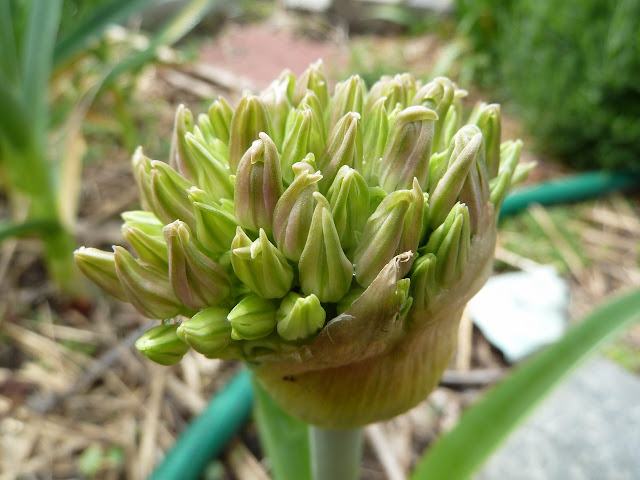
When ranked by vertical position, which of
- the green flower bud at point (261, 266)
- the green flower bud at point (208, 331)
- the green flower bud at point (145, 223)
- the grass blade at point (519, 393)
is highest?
the green flower bud at point (261, 266)

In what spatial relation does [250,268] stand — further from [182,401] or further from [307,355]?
[182,401]

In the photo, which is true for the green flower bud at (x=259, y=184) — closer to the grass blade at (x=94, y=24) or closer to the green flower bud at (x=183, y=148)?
the green flower bud at (x=183, y=148)

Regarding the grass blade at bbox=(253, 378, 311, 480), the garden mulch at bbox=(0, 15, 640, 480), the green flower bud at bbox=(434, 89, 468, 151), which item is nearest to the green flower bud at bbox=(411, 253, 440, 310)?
the green flower bud at bbox=(434, 89, 468, 151)

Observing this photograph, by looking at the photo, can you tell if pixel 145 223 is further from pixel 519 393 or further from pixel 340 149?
pixel 519 393

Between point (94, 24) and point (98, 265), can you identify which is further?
point (94, 24)

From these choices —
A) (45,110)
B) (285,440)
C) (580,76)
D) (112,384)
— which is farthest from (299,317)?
(580,76)

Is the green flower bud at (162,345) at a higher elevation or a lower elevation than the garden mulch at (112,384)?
higher

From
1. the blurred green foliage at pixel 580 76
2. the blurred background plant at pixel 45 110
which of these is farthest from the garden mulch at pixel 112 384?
the blurred green foliage at pixel 580 76
